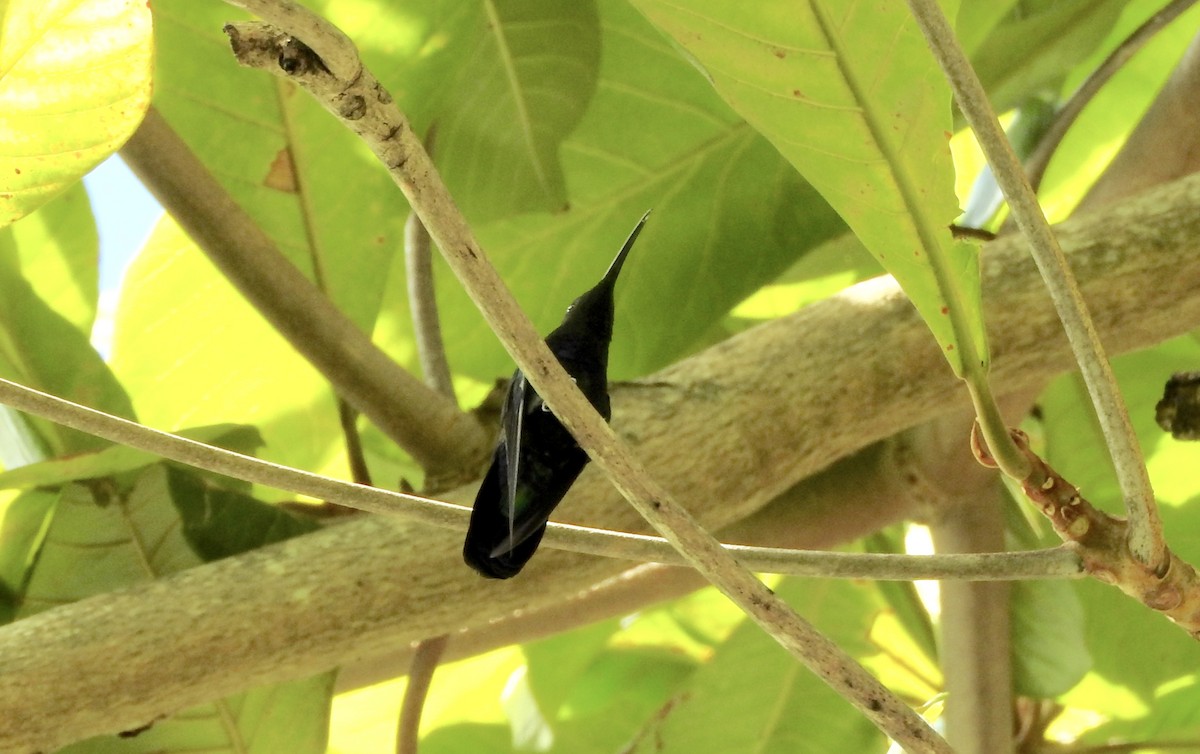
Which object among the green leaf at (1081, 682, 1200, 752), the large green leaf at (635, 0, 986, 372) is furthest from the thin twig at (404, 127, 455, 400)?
the green leaf at (1081, 682, 1200, 752)

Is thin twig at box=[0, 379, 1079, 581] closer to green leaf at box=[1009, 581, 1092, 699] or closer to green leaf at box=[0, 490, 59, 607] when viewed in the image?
green leaf at box=[0, 490, 59, 607]

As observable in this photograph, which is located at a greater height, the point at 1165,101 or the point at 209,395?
the point at 1165,101

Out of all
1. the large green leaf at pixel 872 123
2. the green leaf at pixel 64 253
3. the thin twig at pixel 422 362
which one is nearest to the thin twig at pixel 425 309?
the thin twig at pixel 422 362

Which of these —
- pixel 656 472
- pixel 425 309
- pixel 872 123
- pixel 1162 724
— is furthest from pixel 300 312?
pixel 1162 724

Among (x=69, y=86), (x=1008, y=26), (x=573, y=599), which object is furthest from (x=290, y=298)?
(x=1008, y=26)

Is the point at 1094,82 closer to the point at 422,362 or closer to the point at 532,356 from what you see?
the point at 422,362

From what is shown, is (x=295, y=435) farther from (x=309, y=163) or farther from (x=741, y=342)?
(x=741, y=342)
